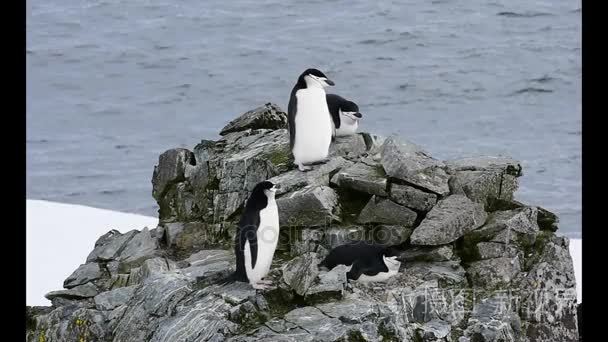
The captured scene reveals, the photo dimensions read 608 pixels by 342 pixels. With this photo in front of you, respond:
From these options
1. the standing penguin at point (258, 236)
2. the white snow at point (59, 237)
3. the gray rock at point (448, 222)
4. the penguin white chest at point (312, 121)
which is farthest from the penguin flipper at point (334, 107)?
the white snow at point (59, 237)

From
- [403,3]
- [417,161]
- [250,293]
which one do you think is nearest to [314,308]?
[250,293]

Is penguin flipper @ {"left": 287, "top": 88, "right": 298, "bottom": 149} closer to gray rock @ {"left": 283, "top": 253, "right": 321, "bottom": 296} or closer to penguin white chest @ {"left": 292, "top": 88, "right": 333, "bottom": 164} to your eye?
penguin white chest @ {"left": 292, "top": 88, "right": 333, "bottom": 164}

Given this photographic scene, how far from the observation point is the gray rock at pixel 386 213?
12.5 metres

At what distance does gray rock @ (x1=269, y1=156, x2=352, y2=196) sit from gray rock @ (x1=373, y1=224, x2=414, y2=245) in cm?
101

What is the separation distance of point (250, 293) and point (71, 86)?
3140 centimetres

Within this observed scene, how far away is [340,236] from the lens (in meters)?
12.5

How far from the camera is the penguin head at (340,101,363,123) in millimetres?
13703

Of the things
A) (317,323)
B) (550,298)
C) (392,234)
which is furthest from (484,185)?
(317,323)

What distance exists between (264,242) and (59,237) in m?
12.2

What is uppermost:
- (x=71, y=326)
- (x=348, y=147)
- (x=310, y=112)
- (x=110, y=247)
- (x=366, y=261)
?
(x=310, y=112)

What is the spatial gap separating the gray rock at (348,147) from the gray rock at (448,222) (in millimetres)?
1729

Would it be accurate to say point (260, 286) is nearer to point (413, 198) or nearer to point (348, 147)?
point (413, 198)

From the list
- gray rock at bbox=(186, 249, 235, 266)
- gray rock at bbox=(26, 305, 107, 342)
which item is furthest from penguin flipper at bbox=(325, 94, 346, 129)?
gray rock at bbox=(26, 305, 107, 342)
